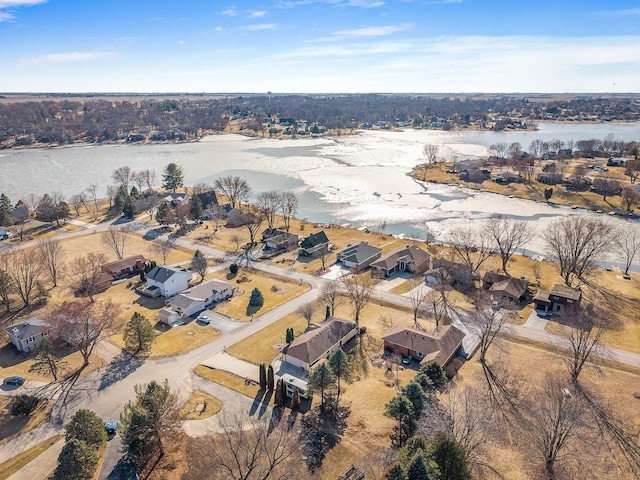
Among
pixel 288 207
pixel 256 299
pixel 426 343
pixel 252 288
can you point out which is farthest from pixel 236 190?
pixel 426 343

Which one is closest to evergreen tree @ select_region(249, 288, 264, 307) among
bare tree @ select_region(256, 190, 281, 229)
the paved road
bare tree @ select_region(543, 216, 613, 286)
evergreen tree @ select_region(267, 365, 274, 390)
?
the paved road

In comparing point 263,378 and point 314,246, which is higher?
point 263,378

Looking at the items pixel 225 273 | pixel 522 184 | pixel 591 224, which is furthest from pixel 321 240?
pixel 522 184

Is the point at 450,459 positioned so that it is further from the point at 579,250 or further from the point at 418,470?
the point at 579,250

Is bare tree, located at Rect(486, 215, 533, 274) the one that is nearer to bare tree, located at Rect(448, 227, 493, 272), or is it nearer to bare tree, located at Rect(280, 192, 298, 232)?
bare tree, located at Rect(448, 227, 493, 272)

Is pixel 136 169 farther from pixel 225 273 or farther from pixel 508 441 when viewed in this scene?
pixel 508 441
